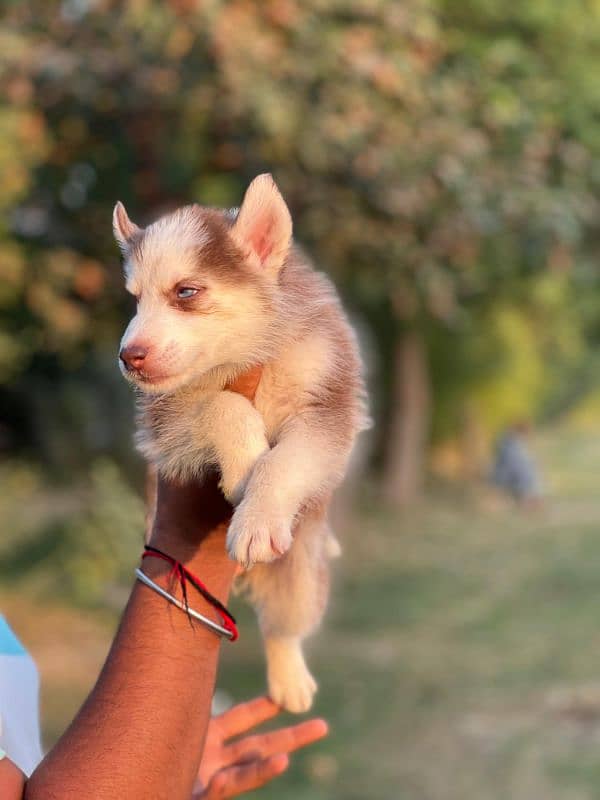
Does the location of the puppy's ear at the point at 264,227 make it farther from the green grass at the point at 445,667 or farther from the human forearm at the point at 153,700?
the green grass at the point at 445,667

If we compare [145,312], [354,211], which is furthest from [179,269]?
[354,211]

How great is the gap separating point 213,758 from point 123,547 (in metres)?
7.92

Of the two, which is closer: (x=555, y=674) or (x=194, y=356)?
(x=194, y=356)

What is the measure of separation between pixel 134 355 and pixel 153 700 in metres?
0.62

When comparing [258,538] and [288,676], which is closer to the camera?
[258,538]

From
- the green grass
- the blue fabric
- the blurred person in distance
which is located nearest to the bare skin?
the blue fabric

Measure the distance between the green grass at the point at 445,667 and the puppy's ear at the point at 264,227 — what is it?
6.13 meters

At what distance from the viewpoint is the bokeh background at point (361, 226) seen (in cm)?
855

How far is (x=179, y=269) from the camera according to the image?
2.19 metres

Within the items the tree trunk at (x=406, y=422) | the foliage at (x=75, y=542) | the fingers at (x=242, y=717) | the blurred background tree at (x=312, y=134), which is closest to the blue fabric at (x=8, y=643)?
the fingers at (x=242, y=717)

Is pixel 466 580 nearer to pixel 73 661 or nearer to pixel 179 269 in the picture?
pixel 73 661

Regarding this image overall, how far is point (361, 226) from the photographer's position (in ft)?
32.7

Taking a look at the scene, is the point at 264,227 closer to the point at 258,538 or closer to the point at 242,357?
the point at 242,357

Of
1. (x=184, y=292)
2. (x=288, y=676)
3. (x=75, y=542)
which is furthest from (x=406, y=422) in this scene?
(x=184, y=292)
